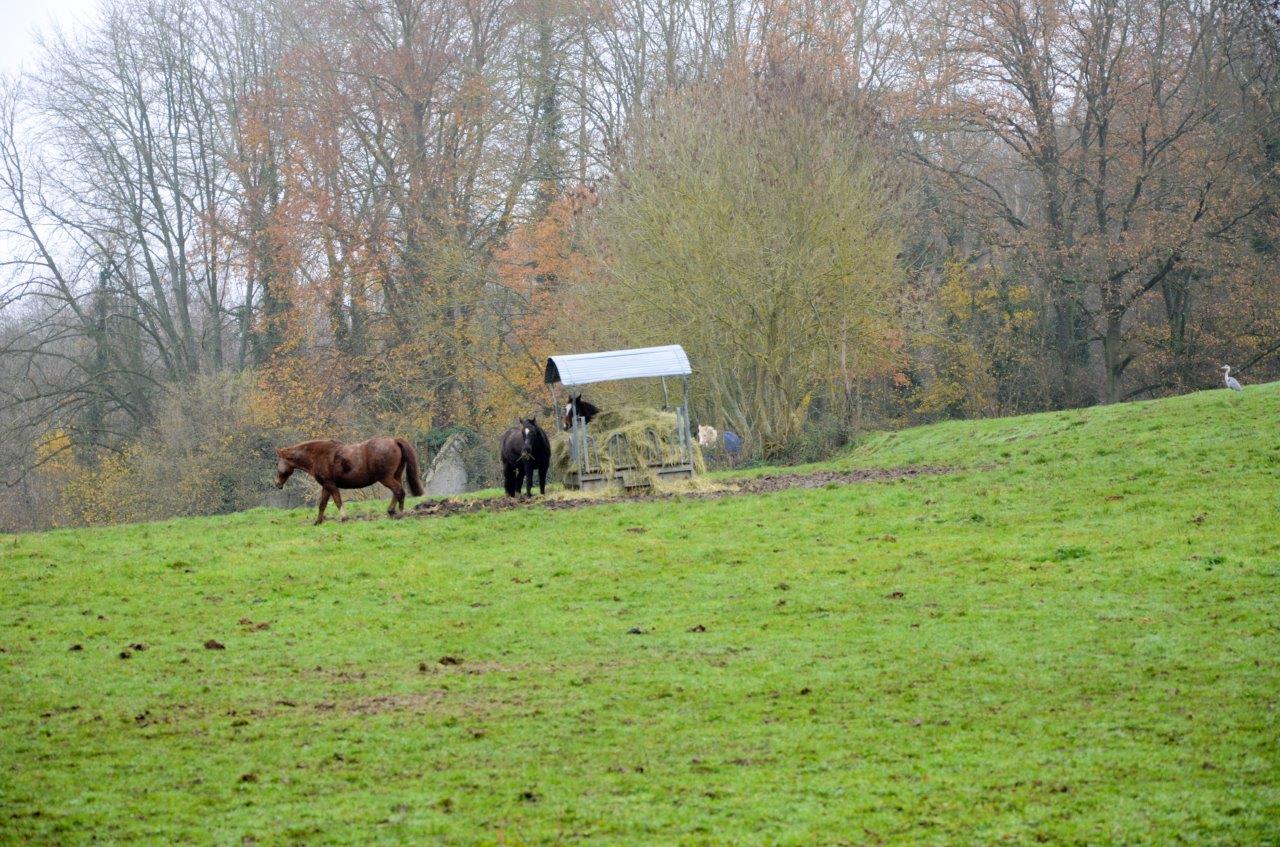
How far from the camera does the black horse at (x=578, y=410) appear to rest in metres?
24.0

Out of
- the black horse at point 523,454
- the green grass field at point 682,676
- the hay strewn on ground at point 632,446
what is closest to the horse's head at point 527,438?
the black horse at point 523,454

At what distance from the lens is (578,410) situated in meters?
24.5

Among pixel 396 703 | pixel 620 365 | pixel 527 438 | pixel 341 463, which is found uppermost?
pixel 620 365

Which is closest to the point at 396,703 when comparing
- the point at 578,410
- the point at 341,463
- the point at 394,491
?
the point at 341,463

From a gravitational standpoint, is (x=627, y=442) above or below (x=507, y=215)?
below

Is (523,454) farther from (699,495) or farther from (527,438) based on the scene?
(699,495)

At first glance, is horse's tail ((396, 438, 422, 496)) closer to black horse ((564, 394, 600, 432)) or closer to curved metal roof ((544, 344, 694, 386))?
curved metal roof ((544, 344, 694, 386))

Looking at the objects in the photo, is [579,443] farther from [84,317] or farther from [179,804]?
[84,317]

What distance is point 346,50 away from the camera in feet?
150

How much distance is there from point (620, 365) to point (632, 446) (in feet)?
5.12

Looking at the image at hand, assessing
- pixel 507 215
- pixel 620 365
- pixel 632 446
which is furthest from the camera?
pixel 507 215

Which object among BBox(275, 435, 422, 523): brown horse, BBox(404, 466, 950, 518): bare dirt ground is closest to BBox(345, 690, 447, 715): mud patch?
BBox(404, 466, 950, 518): bare dirt ground

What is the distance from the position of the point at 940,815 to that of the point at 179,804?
4.12 meters

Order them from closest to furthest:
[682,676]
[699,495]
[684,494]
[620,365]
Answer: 1. [682,676]
2. [699,495]
3. [684,494]
4. [620,365]
